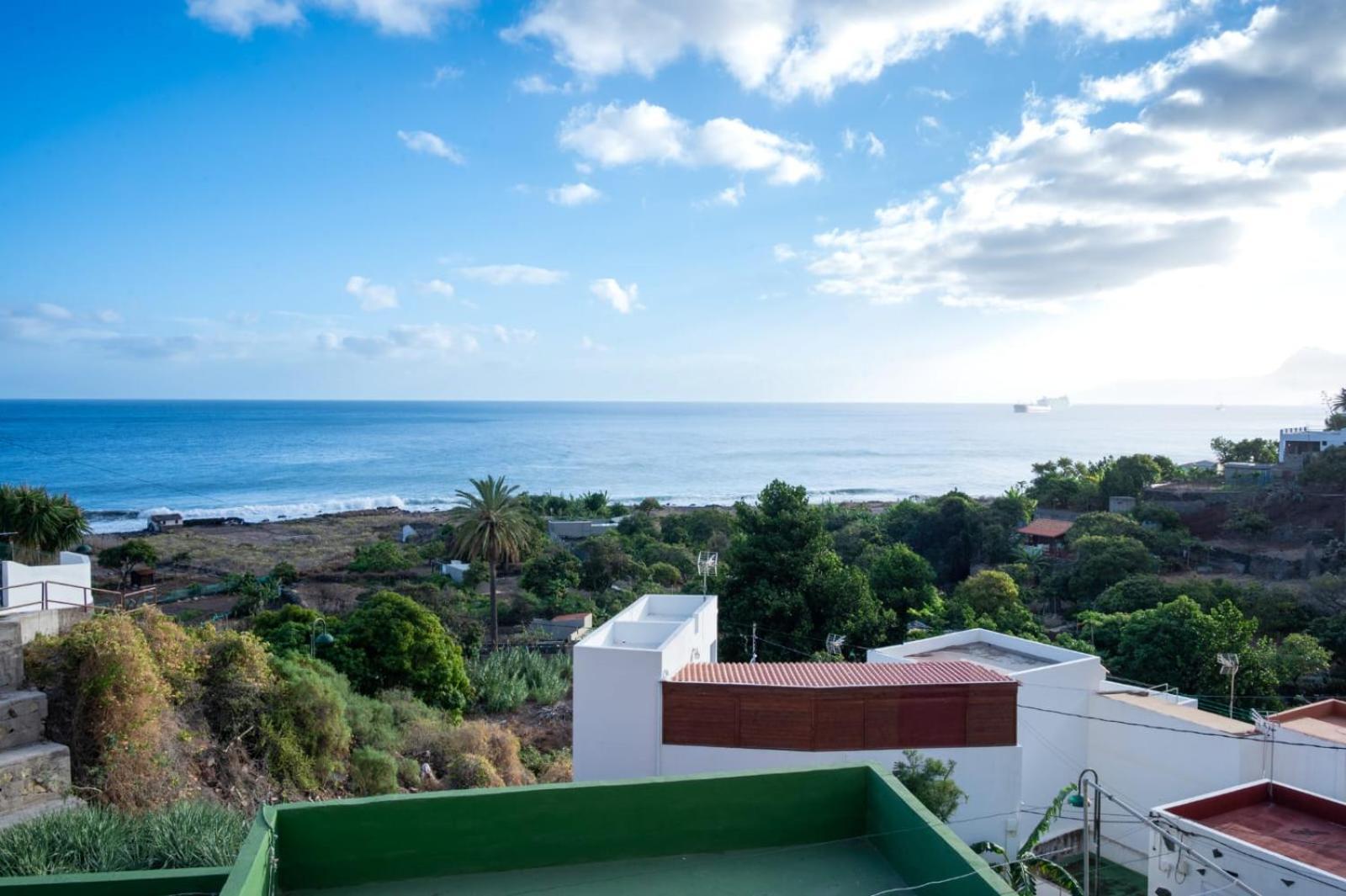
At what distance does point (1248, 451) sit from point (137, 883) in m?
78.9

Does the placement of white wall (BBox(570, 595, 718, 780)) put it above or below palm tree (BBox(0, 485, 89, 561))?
below

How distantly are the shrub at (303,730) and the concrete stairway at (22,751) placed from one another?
120 inches

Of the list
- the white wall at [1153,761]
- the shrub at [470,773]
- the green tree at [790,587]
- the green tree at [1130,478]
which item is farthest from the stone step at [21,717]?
the green tree at [1130,478]

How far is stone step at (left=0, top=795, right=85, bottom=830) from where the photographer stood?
1073 cm

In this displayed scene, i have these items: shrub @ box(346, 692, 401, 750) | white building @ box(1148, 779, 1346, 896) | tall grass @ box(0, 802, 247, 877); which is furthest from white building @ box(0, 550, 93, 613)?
white building @ box(1148, 779, 1346, 896)

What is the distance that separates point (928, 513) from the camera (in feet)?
156

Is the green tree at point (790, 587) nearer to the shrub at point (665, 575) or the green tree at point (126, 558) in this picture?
the shrub at point (665, 575)

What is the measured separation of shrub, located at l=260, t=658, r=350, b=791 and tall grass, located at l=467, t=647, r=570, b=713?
270 inches

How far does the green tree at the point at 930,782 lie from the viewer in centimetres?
1280

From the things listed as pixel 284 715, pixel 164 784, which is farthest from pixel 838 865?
pixel 284 715

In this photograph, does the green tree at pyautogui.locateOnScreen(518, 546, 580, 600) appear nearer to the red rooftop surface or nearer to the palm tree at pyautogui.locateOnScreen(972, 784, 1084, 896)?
the palm tree at pyautogui.locateOnScreen(972, 784, 1084, 896)

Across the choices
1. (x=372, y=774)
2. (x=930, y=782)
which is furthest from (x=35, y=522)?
(x=930, y=782)

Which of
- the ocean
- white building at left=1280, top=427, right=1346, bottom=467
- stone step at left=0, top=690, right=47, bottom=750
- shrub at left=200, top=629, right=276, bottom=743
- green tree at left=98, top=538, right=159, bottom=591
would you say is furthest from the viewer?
the ocean

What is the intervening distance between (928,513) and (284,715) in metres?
39.2
